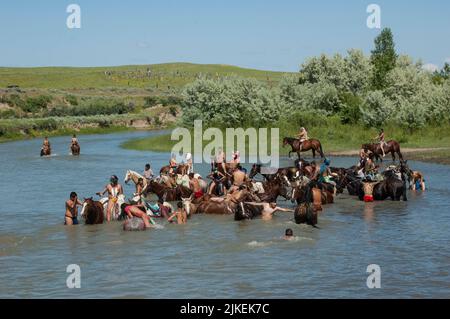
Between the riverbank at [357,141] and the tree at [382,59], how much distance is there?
1856cm

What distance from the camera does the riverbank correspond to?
157ft

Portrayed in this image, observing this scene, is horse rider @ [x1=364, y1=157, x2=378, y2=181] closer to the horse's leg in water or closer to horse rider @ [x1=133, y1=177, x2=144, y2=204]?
horse rider @ [x1=133, y1=177, x2=144, y2=204]

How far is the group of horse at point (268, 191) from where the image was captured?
24.8m

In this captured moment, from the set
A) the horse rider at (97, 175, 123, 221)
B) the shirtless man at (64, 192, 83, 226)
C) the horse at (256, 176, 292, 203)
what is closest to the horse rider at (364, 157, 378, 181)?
the horse at (256, 176, 292, 203)

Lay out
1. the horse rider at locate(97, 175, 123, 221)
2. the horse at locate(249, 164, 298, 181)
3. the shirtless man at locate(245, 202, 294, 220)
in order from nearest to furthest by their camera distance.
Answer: the shirtless man at locate(245, 202, 294, 220) < the horse rider at locate(97, 175, 123, 221) < the horse at locate(249, 164, 298, 181)

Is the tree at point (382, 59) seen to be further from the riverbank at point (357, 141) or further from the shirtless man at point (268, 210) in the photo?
the shirtless man at point (268, 210)

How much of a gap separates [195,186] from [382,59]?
61.7 meters

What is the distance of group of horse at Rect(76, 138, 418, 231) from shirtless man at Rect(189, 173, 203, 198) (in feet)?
0.37

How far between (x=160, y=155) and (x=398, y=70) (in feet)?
89.8

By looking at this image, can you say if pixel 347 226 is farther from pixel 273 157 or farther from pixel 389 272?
pixel 273 157

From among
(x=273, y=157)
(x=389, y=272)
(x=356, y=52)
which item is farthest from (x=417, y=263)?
(x=356, y=52)

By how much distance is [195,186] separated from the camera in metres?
30.0

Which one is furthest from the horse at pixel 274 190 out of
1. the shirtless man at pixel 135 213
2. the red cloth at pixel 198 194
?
the shirtless man at pixel 135 213
